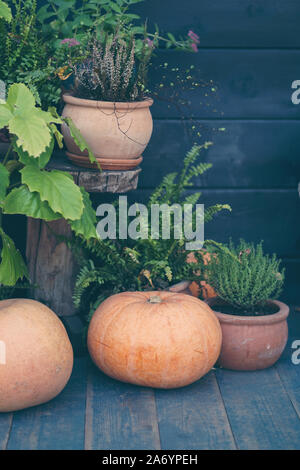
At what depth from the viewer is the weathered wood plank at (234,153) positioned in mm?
3307

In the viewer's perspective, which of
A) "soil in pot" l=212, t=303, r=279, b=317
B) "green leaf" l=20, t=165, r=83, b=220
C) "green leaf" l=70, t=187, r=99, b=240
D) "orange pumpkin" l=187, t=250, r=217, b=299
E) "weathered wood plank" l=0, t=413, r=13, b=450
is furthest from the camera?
"orange pumpkin" l=187, t=250, r=217, b=299

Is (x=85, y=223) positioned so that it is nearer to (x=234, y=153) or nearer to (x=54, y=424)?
(x=54, y=424)

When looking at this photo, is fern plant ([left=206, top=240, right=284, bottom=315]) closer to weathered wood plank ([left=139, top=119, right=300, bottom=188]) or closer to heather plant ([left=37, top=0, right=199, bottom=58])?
weathered wood plank ([left=139, top=119, right=300, bottom=188])

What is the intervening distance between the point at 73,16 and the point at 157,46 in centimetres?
40

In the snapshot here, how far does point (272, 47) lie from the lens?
3.27 m

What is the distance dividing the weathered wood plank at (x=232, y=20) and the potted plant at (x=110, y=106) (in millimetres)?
451

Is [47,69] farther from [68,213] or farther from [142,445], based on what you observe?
[142,445]

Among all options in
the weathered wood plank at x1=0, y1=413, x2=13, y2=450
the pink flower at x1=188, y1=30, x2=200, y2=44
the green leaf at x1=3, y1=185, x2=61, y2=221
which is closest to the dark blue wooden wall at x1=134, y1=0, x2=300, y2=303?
the pink flower at x1=188, y1=30, x2=200, y2=44

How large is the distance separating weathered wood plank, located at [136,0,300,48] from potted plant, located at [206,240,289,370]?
1.04 m

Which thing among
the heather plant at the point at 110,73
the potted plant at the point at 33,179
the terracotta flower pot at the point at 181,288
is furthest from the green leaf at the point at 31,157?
the terracotta flower pot at the point at 181,288

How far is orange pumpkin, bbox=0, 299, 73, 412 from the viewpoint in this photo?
2.40m

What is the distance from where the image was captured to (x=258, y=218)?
11.3 ft

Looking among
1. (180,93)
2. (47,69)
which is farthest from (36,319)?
(180,93)

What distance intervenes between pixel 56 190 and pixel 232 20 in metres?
1.37
